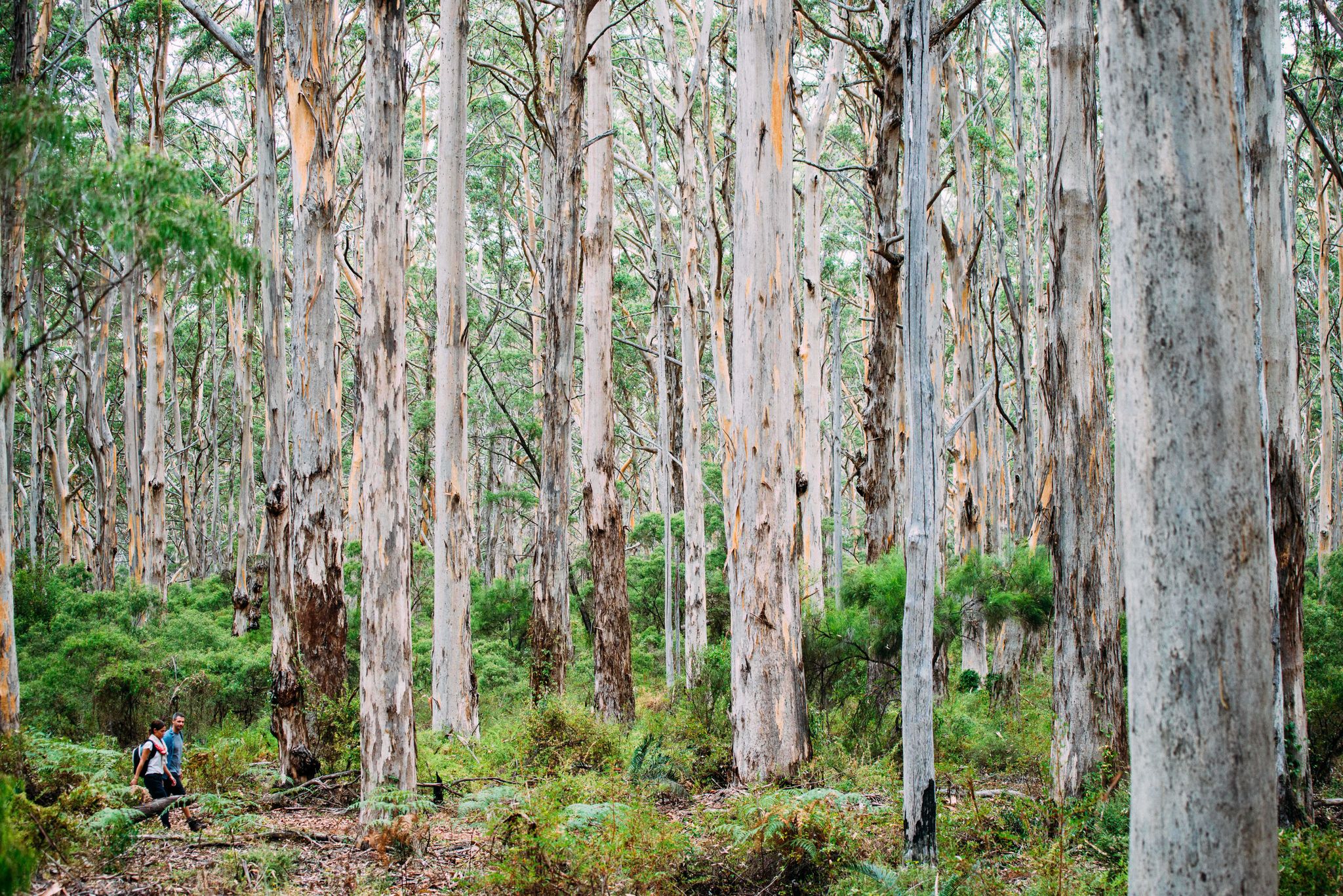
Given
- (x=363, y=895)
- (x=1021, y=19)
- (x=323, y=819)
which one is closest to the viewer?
(x=363, y=895)

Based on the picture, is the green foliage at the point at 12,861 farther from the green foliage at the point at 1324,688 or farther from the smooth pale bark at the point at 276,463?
the green foliage at the point at 1324,688

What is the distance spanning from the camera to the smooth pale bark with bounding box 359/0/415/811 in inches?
245

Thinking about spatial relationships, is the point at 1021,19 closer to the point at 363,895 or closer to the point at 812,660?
the point at 812,660

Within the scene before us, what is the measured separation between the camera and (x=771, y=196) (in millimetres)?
7953

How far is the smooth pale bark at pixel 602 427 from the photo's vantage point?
33.9 ft

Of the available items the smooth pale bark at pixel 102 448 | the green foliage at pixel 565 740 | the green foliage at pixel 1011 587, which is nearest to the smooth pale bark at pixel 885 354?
the green foliage at pixel 1011 587

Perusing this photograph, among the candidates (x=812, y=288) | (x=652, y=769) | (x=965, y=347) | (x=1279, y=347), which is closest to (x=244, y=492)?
(x=812, y=288)

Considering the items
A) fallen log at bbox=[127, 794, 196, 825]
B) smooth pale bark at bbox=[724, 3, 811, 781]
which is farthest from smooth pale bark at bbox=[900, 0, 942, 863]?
fallen log at bbox=[127, 794, 196, 825]


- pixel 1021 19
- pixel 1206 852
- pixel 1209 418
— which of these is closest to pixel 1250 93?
pixel 1209 418

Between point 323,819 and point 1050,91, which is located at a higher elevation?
point 1050,91

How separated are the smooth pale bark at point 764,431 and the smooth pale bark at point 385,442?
2566 mm

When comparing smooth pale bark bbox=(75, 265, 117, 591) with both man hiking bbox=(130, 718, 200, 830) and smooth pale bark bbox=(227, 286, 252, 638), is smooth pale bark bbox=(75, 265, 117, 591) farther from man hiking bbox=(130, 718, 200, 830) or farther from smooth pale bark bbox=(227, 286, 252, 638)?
man hiking bbox=(130, 718, 200, 830)

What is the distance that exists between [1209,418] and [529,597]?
16.5 m

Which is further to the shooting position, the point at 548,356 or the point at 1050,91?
the point at 548,356
